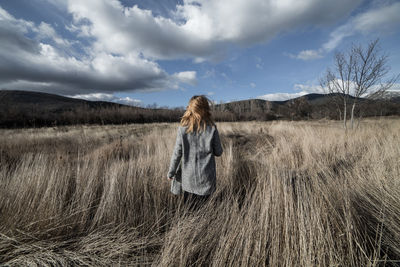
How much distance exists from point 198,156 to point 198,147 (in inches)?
4.6

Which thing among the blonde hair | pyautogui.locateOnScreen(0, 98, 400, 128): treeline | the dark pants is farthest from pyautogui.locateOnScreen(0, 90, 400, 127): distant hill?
the dark pants

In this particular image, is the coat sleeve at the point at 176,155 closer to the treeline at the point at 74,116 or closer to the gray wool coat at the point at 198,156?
the gray wool coat at the point at 198,156

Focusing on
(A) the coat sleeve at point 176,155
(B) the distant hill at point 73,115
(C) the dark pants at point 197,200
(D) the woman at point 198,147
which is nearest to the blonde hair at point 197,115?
(D) the woman at point 198,147

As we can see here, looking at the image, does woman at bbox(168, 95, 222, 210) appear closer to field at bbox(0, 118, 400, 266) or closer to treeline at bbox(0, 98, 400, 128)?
field at bbox(0, 118, 400, 266)

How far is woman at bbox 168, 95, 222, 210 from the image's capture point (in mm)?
1840

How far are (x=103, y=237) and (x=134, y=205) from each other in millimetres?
604

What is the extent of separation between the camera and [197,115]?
5.90 feet

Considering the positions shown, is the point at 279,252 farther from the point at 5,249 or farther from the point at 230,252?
the point at 5,249

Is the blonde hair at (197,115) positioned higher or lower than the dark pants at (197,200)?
higher

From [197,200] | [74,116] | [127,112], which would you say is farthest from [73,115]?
[197,200]

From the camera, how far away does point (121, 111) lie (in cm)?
3616

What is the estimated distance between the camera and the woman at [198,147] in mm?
1840

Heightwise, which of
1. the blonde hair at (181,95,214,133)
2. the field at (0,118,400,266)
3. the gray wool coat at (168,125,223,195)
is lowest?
the field at (0,118,400,266)

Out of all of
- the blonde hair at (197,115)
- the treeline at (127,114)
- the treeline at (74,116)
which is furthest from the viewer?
the treeline at (74,116)
